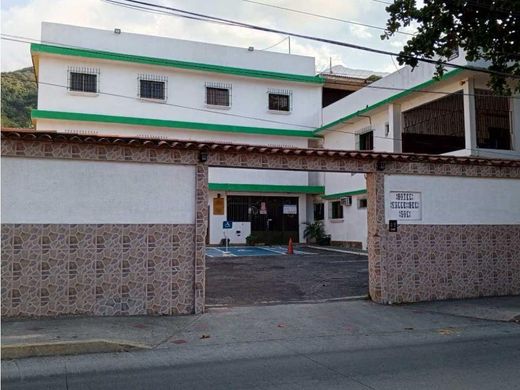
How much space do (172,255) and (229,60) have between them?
2057cm

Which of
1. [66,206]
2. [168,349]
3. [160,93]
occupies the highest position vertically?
[160,93]

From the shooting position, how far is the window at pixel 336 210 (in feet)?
91.1

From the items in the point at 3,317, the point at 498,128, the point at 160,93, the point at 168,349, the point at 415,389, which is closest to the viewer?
the point at 415,389

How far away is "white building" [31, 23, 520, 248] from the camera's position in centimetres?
2231

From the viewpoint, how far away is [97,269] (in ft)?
29.0

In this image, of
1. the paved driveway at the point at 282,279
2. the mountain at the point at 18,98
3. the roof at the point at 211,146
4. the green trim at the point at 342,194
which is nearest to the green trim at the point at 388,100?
the green trim at the point at 342,194

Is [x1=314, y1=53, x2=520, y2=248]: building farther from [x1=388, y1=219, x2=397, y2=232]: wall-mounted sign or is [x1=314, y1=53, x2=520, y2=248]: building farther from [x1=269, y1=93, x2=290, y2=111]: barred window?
[x1=388, y1=219, x2=397, y2=232]: wall-mounted sign

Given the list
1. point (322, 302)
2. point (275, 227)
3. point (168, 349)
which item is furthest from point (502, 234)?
point (275, 227)

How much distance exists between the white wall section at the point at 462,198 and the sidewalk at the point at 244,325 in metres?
2.00

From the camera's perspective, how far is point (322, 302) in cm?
1091

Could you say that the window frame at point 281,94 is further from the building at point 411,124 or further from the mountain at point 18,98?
the mountain at point 18,98

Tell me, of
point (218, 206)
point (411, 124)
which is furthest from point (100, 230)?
point (218, 206)

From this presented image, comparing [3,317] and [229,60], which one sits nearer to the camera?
[3,317]

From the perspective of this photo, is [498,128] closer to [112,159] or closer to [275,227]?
[275,227]
